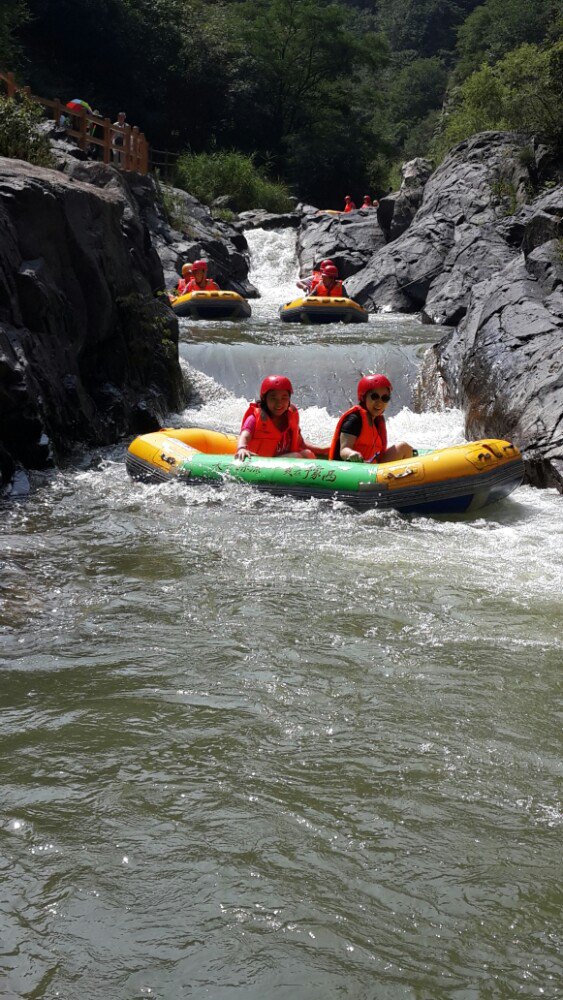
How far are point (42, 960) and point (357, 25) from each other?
69882 mm

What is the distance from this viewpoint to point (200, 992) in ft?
7.07

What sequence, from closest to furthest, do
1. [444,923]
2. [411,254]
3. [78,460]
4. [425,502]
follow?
[444,923]
[425,502]
[78,460]
[411,254]

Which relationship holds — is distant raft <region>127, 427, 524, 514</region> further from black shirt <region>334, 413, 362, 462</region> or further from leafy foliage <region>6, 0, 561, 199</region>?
leafy foliage <region>6, 0, 561, 199</region>

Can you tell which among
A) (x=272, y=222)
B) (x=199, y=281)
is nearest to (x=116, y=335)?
(x=199, y=281)

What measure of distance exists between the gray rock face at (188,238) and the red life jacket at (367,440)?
11833 millimetres

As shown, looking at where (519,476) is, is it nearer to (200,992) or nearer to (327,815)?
(327,815)

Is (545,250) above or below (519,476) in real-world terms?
above

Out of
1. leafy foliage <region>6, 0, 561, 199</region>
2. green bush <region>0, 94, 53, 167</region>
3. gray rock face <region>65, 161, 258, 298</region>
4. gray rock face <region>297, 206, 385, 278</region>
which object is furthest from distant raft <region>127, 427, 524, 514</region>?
leafy foliage <region>6, 0, 561, 199</region>

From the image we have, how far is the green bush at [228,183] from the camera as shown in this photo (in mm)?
27078

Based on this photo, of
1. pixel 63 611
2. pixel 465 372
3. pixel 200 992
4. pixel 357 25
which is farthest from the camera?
pixel 357 25

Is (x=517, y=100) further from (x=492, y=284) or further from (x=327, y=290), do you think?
(x=492, y=284)

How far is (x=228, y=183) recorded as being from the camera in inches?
1089

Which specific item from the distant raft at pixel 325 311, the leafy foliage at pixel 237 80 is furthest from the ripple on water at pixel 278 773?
the leafy foliage at pixel 237 80

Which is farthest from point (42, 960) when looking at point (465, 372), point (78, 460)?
point (465, 372)
